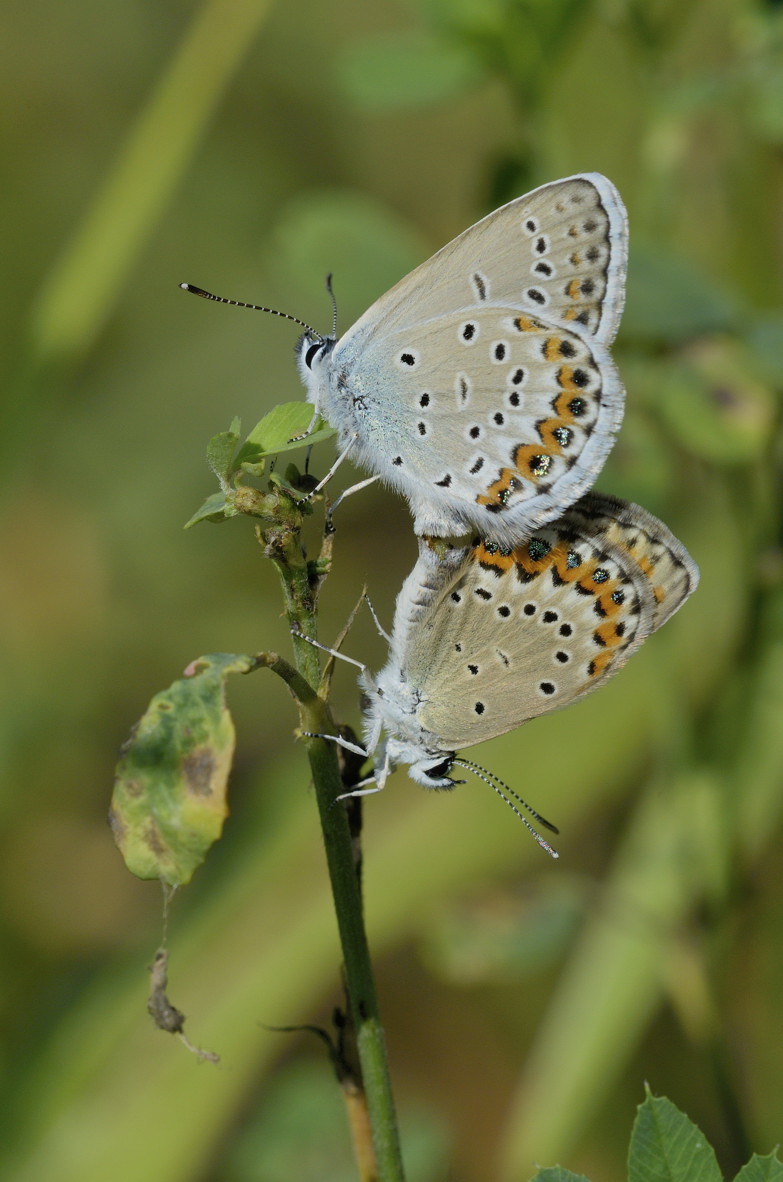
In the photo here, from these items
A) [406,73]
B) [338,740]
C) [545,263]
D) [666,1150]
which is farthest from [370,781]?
[406,73]

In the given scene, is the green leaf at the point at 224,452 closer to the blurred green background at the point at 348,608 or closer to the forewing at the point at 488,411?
the forewing at the point at 488,411

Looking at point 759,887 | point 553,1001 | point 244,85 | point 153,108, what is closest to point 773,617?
point 759,887

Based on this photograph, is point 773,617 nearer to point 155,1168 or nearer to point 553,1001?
point 553,1001

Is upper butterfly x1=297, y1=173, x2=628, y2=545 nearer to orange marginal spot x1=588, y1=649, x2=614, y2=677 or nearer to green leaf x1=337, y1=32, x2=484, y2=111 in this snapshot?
orange marginal spot x1=588, y1=649, x2=614, y2=677

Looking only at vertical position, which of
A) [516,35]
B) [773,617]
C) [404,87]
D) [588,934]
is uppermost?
[516,35]

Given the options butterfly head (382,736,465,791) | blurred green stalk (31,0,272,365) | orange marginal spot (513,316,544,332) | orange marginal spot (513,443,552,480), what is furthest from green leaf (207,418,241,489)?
blurred green stalk (31,0,272,365)

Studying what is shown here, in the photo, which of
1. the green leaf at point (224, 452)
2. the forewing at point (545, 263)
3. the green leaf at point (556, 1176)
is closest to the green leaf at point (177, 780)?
the green leaf at point (224, 452)
